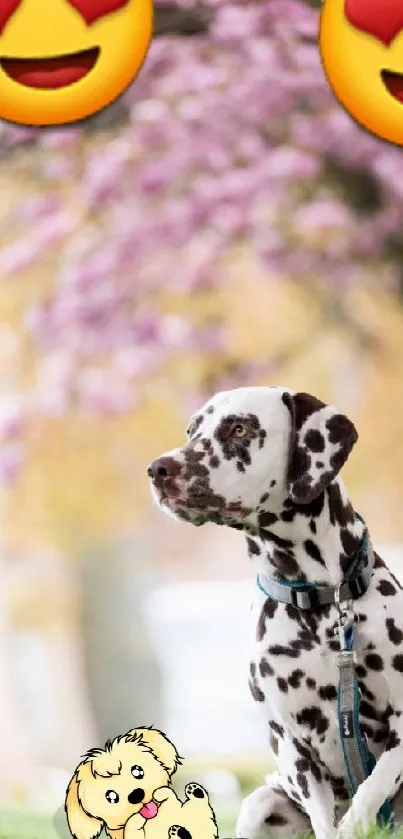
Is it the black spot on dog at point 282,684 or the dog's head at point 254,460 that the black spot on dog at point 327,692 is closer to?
the black spot on dog at point 282,684

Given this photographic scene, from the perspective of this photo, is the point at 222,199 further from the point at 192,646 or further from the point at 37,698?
the point at 37,698

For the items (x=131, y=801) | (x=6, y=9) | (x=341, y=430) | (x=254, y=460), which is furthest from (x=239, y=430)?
(x=6, y=9)

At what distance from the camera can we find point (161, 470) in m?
1.91

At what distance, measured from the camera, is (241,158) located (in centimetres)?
397

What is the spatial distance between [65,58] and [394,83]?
874mm

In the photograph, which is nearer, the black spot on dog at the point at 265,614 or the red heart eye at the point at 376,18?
the black spot on dog at the point at 265,614

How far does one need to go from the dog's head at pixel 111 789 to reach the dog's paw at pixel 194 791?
1.2 inches

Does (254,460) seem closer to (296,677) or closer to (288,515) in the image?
(288,515)

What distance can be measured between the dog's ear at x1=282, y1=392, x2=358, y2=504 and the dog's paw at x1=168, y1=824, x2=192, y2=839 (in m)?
0.51

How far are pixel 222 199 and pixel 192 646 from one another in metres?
1.45

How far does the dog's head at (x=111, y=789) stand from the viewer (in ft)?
5.61

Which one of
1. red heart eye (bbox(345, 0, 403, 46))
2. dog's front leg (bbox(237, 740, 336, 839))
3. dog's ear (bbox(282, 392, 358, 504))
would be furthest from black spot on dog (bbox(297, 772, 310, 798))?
red heart eye (bbox(345, 0, 403, 46))

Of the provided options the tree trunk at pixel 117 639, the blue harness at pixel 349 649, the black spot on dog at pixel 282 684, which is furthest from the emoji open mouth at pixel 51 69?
the black spot on dog at pixel 282 684

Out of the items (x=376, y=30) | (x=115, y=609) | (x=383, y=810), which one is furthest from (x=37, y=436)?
(x=383, y=810)
